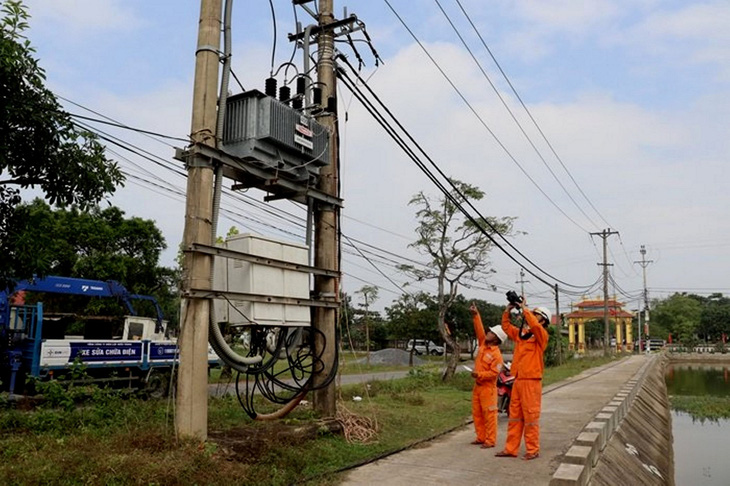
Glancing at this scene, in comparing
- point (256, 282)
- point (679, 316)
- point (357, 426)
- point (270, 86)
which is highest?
point (270, 86)

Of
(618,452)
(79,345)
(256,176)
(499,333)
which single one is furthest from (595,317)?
(256,176)

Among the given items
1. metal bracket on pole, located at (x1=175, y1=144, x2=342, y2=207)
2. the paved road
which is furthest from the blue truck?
the paved road

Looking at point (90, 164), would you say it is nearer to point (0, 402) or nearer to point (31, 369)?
point (0, 402)

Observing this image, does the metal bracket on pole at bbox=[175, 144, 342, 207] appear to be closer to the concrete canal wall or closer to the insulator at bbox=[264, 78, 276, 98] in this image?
the insulator at bbox=[264, 78, 276, 98]

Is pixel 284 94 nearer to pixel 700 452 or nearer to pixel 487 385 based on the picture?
pixel 487 385

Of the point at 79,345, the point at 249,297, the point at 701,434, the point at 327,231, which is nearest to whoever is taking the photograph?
the point at 249,297

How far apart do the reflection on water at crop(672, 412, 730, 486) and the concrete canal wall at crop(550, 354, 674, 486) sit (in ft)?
3.41

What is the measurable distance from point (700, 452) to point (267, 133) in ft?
54.3

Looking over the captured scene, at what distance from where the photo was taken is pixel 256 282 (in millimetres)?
6965

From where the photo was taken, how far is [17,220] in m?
7.44

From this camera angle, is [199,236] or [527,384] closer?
[199,236]

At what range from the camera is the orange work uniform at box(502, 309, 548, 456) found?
6.96 meters

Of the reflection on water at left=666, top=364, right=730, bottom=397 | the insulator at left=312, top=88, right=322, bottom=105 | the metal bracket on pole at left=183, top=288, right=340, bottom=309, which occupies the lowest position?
the reflection on water at left=666, top=364, right=730, bottom=397

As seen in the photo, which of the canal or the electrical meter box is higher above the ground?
the electrical meter box
